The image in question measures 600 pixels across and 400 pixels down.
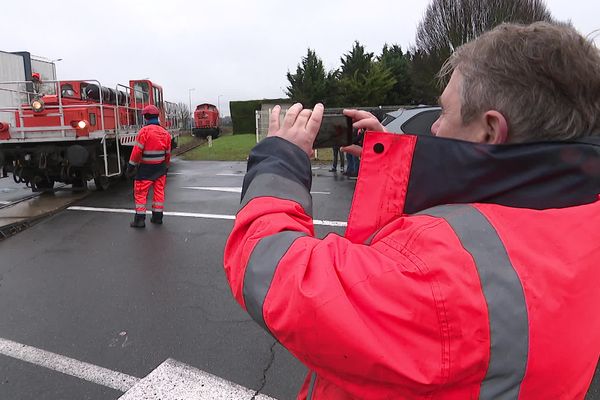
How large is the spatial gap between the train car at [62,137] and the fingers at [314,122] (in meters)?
9.20

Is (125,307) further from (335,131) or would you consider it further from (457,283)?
(457,283)

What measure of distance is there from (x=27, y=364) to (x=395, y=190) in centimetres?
342

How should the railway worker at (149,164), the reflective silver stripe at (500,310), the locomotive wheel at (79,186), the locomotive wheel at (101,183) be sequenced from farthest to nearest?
the locomotive wheel at (101,183) → the locomotive wheel at (79,186) → the railway worker at (149,164) → the reflective silver stripe at (500,310)

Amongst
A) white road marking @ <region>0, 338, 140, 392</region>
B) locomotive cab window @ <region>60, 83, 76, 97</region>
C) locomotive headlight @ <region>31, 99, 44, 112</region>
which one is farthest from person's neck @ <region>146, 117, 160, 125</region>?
locomotive cab window @ <region>60, 83, 76, 97</region>

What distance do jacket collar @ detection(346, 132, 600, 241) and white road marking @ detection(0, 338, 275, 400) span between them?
2.29 m

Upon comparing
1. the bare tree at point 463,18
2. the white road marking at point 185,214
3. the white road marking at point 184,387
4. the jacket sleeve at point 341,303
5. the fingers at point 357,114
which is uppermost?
the bare tree at point 463,18

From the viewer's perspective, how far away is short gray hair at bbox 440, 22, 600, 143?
921 mm

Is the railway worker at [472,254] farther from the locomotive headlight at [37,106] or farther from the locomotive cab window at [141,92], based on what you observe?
the locomotive cab window at [141,92]

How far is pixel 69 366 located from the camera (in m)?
3.29

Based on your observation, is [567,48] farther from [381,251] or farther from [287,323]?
[287,323]

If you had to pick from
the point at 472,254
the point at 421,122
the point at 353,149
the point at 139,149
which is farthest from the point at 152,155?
the point at 472,254

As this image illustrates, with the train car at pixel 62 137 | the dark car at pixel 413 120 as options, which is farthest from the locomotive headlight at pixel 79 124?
the dark car at pixel 413 120

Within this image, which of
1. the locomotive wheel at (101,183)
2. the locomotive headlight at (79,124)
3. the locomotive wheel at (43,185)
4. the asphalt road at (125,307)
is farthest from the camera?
A: the locomotive wheel at (101,183)

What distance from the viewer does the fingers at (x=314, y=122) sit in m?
1.21
